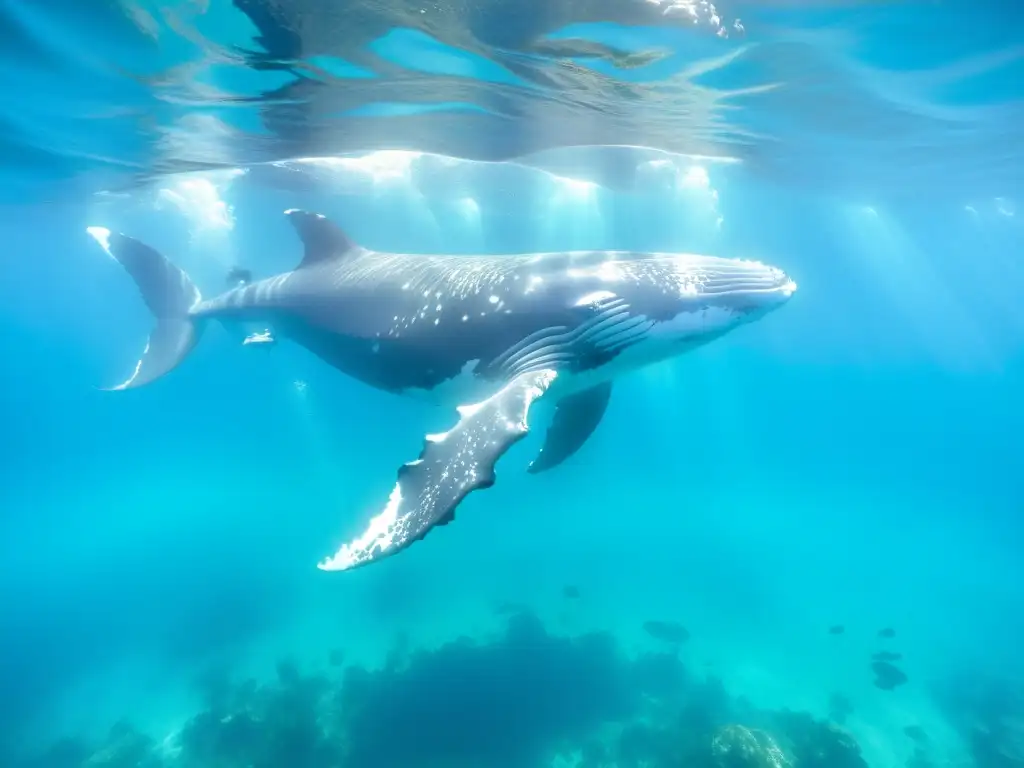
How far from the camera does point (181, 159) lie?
21.1 meters

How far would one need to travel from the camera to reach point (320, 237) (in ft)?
30.5

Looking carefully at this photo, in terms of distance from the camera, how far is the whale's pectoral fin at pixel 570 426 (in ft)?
26.8

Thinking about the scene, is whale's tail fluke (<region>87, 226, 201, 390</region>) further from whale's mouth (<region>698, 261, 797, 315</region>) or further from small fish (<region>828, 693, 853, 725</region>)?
small fish (<region>828, 693, 853, 725</region>)

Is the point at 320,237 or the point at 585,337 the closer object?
the point at 585,337

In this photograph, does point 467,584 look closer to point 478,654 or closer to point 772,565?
point 478,654

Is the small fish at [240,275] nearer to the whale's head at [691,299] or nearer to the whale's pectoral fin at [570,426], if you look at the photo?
the whale's pectoral fin at [570,426]

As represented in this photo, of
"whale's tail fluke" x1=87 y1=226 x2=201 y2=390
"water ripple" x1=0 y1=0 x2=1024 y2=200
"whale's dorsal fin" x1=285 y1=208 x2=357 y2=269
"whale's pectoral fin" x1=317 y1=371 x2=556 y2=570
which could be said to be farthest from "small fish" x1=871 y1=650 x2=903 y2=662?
"whale's tail fluke" x1=87 y1=226 x2=201 y2=390

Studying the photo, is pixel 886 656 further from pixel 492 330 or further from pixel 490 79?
pixel 490 79

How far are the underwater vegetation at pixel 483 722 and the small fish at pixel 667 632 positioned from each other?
1971 millimetres

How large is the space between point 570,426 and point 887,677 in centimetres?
1801

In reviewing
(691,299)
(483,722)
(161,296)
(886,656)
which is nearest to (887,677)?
(886,656)

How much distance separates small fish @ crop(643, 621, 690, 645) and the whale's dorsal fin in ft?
53.9

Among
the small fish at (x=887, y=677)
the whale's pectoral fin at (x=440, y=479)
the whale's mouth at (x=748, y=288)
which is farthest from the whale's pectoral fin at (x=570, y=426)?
the small fish at (x=887, y=677)

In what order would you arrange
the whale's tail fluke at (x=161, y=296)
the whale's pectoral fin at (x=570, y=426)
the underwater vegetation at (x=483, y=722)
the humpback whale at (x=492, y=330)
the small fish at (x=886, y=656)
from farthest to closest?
the small fish at (x=886, y=656) < the underwater vegetation at (x=483, y=722) < the whale's tail fluke at (x=161, y=296) < the whale's pectoral fin at (x=570, y=426) < the humpback whale at (x=492, y=330)
